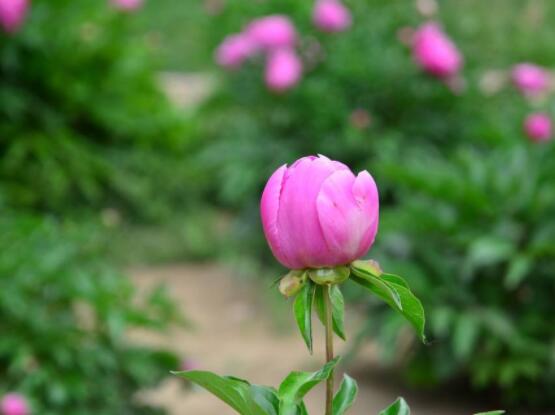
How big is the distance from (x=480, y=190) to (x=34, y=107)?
3209 mm

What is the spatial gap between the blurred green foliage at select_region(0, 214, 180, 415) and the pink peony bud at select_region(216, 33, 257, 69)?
2265 mm

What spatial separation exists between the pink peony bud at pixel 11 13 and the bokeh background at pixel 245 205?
20.0 inches

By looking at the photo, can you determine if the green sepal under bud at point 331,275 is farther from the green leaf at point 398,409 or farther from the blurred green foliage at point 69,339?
the blurred green foliage at point 69,339

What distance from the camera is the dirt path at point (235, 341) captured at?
4.14 meters

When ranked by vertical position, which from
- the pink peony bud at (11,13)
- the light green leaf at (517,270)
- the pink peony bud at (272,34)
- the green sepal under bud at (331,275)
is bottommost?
the green sepal under bud at (331,275)

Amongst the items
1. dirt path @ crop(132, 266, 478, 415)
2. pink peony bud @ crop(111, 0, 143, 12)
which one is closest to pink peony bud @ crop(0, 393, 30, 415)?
dirt path @ crop(132, 266, 478, 415)

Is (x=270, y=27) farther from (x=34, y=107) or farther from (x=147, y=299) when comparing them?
(x=147, y=299)

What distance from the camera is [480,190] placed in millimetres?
3836

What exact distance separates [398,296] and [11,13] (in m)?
4.67

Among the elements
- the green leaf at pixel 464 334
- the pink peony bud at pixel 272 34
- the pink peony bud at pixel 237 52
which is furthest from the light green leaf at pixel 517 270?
the pink peony bud at pixel 237 52

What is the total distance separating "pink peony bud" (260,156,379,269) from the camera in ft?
3.18

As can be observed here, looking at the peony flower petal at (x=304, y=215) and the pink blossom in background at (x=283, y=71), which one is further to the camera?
the pink blossom in background at (x=283, y=71)

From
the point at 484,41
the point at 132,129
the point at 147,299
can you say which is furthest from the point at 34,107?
the point at 147,299

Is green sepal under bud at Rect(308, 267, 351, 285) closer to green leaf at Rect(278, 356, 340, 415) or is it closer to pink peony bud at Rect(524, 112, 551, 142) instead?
green leaf at Rect(278, 356, 340, 415)
